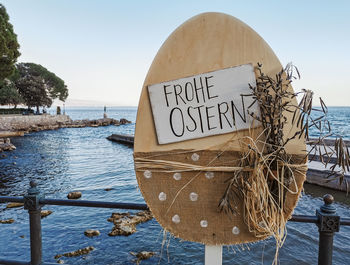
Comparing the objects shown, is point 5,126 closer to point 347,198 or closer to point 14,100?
point 14,100

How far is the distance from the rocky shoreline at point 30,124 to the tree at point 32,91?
3413 mm

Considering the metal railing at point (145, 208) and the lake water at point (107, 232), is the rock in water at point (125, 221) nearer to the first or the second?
the lake water at point (107, 232)

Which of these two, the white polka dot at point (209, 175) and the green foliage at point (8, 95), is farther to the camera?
the green foliage at point (8, 95)

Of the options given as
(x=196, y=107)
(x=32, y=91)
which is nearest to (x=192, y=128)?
(x=196, y=107)

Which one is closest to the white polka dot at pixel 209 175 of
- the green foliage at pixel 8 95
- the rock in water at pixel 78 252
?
A: the rock in water at pixel 78 252

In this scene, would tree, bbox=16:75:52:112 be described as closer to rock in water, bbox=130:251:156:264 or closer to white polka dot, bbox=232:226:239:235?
rock in water, bbox=130:251:156:264

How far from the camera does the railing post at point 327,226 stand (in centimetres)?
156

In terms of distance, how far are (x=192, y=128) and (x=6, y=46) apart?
96.2 feet

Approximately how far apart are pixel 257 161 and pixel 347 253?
8428mm

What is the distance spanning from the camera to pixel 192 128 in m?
1.21

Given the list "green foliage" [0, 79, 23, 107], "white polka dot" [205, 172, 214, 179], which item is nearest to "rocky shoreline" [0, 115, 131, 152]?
"green foliage" [0, 79, 23, 107]

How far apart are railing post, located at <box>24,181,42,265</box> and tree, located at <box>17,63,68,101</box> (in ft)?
180

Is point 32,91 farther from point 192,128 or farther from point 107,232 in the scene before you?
point 192,128

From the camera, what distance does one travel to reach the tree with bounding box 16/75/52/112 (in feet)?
147
